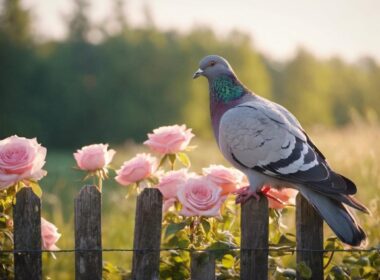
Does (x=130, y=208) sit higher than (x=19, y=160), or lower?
higher

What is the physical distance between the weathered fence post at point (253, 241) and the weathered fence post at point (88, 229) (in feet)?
2.04

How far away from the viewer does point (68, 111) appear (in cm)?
2622

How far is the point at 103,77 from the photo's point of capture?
26672mm

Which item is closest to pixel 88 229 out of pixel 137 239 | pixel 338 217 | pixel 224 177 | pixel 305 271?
pixel 137 239

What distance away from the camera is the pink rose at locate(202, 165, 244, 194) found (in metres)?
2.63

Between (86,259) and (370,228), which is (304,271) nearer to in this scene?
(86,259)

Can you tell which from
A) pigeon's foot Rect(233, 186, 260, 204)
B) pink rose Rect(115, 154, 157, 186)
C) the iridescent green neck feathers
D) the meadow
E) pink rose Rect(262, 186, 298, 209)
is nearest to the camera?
pigeon's foot Rect(233, 186, 260, 204)

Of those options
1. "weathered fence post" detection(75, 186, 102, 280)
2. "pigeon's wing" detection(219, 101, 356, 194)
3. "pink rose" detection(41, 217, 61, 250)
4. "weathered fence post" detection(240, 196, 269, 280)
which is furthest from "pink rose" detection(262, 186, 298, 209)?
"pink rose" detection(41, 217, 61, 250)

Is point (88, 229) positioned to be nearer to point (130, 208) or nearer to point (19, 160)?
point (19, 160)

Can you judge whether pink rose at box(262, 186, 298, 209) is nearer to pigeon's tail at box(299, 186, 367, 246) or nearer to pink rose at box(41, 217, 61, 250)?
pigeon's tail at box(299, 186, 367, 246)

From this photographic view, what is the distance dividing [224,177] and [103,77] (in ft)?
80.6

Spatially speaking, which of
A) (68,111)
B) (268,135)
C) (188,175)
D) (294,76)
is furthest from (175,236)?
(294,76)

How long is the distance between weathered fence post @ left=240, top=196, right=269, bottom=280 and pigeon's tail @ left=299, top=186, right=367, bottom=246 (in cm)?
26

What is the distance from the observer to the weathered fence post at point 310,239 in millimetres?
2588
